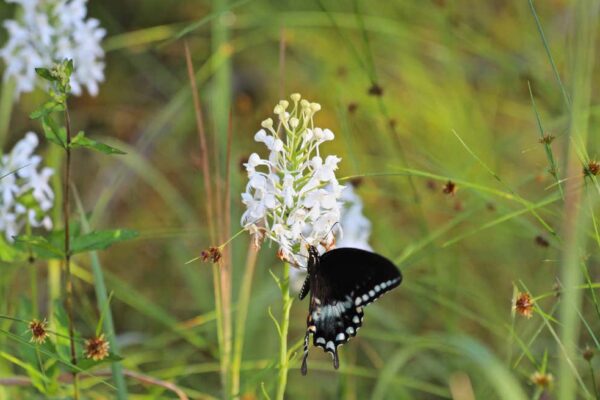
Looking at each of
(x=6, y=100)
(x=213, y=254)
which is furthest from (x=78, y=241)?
(x=6, y=100)

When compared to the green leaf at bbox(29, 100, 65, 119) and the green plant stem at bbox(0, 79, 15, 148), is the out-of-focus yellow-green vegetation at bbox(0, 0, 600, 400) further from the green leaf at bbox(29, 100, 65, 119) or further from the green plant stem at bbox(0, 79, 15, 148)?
the green leaf at bbox(29, 100, 65, 119)

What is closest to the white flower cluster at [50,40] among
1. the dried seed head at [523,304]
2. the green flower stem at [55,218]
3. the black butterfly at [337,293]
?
the green flower stem at [55,218]

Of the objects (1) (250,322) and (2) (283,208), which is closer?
(2) (283,208)

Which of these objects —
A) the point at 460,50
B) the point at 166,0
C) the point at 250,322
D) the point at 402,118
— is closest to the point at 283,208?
the point at 250,322

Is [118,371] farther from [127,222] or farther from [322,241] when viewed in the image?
[127,222]

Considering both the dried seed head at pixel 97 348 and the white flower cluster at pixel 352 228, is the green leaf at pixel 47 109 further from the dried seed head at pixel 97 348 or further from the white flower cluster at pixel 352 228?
the white flower cluster at pixel 352 228

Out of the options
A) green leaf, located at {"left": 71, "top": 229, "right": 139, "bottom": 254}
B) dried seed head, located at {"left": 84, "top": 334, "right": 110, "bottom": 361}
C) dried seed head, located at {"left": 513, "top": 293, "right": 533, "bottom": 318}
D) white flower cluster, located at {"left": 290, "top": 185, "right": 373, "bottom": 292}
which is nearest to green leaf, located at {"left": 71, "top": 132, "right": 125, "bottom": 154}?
green leaf, located at {"left": 71, "top": 229, "right": 139, "bottom": 254}
